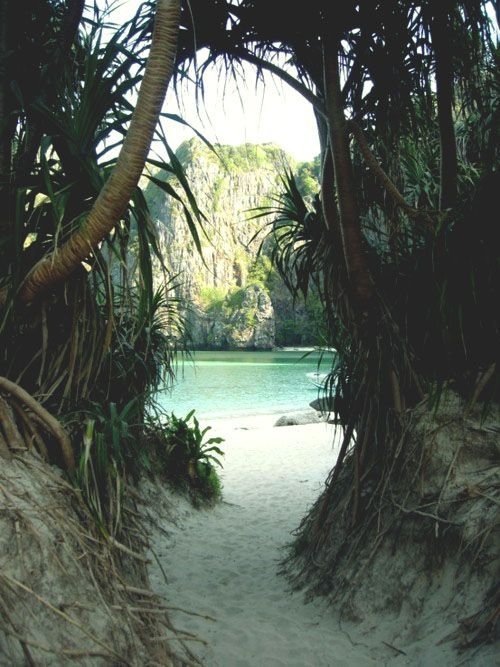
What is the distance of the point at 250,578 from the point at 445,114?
141 inches

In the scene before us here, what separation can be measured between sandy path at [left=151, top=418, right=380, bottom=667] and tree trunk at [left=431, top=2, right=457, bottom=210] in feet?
9.00

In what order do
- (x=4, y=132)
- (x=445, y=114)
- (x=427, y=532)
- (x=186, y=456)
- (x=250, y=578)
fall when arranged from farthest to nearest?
(x=186, y=456) → (x=250, y=578) → (x=445, y=114) → (x=427, y=532) → (x=4, y=132)


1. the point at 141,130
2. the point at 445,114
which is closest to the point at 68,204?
the point at 141,130

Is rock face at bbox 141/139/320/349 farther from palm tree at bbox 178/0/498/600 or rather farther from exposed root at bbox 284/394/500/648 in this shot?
exposed root at bbox 284/394/500/648

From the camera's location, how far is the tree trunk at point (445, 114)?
131 inches

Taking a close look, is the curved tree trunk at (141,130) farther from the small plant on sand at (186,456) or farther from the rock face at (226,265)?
the rock face at (226,265)

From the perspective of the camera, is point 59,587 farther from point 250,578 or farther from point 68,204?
point 250,578

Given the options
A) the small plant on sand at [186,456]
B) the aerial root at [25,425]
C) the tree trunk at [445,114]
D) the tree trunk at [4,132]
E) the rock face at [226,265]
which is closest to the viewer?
the aerial root at [25,425]

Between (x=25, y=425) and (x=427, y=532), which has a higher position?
(x=25, y=425)

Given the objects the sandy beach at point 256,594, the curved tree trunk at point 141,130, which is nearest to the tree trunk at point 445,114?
the sandy beach at point 256,594

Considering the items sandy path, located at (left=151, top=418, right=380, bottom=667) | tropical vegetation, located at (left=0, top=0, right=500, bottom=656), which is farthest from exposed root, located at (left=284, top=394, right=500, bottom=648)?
sandy path, located at (left=151, top=418, right=380, bottom=667)

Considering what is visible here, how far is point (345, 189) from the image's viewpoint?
316cm

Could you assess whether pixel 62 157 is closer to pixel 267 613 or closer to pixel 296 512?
pixel 267 613

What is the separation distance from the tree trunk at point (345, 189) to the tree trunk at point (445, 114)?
708 millimetres
